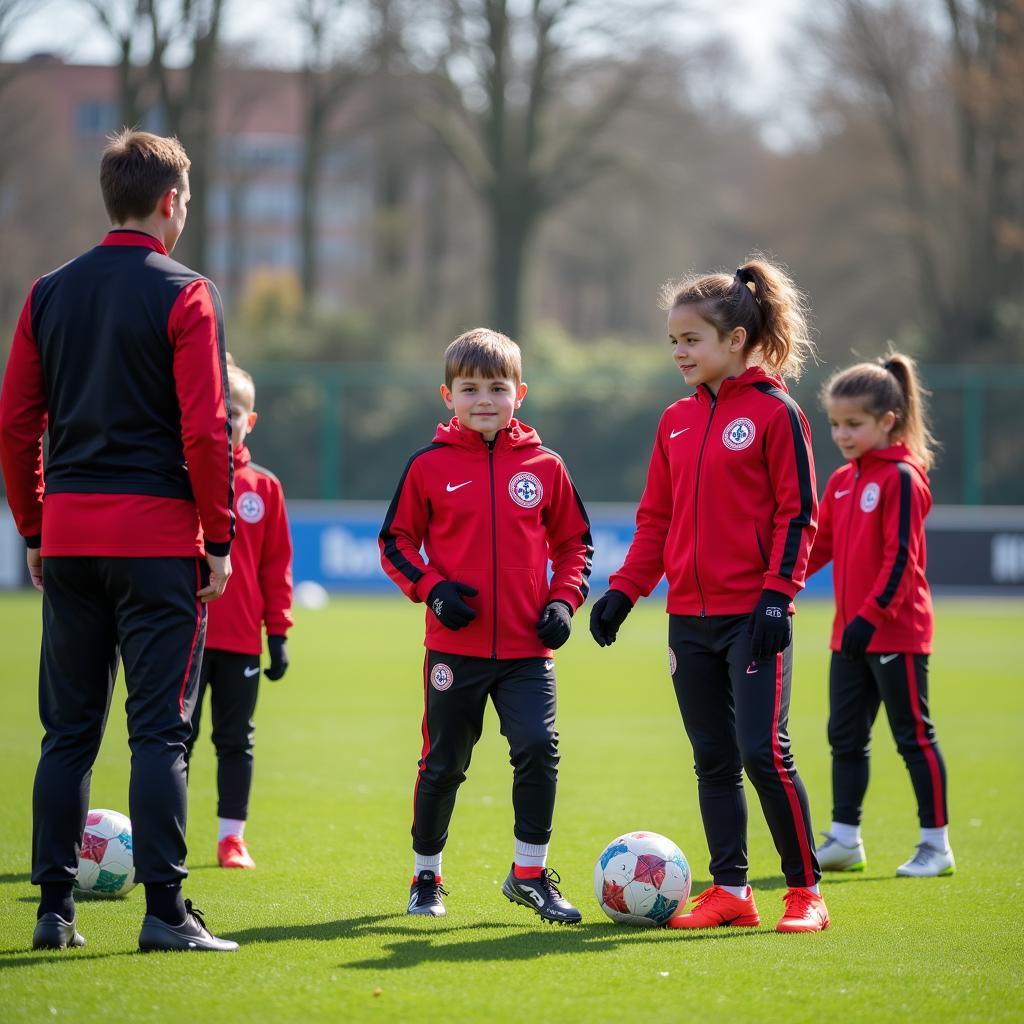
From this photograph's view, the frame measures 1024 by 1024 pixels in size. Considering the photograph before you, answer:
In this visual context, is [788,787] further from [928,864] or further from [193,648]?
[193,648]

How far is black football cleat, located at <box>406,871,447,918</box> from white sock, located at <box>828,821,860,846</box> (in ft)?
5.67

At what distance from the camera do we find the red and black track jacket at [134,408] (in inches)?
171

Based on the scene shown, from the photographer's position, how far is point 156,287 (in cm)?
438

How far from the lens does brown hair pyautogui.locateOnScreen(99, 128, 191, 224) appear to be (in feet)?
14.6

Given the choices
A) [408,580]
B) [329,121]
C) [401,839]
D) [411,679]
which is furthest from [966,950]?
[329,121]

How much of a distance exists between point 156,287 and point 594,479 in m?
19.0

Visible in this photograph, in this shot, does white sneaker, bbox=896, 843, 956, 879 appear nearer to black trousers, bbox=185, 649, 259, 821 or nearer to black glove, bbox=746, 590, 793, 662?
black glove, bbox=746, 590, 793, 662

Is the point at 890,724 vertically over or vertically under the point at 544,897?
over

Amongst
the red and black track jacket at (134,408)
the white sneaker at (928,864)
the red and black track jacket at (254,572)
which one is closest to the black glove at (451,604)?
the red and black track jacket at (134,408)

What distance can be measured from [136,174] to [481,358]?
126cm

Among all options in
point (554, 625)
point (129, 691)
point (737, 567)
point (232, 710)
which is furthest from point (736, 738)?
point (232, 710)

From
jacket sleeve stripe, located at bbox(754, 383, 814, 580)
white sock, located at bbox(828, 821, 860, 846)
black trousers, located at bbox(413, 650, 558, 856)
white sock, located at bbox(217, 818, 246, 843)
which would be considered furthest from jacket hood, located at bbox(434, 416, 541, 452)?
white sock, located at bbox(828, 821, 860, 846)

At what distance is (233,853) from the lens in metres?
5.89

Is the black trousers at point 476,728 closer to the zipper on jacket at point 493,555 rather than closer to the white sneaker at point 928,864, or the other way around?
the zipper on jacket at point 493,555
